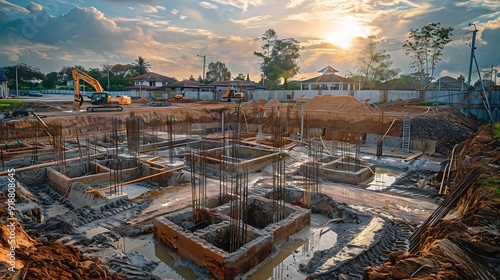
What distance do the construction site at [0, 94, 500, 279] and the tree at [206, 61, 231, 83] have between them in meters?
40.9

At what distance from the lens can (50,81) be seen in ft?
161

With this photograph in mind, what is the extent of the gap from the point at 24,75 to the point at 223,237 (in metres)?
50.2

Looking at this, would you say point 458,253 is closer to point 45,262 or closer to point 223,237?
point 223,237

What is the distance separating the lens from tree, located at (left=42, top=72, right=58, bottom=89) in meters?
48.7

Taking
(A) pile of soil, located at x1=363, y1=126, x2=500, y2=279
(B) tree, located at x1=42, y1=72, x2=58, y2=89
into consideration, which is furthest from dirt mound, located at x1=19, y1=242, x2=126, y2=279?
(B) tree, located at x1=42, y1=72, x2=58, y2=89

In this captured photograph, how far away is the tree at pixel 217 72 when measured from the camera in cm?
5456

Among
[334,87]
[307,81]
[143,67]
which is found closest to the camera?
[334,87]

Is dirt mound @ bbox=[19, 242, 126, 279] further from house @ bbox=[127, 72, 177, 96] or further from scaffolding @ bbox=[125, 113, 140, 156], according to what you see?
house @ bbox=[127, 72, 177, 96]

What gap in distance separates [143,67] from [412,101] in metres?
43.8

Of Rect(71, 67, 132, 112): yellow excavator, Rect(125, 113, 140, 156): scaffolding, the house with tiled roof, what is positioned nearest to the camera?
Rect(125, 113, 140, 156): scaffolding

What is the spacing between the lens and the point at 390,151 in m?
15.6

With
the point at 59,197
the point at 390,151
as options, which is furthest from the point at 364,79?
the point at 59,197

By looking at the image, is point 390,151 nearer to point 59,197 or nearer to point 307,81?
point 59,197

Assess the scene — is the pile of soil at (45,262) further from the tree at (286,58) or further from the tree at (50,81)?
the tree at (50,81)
